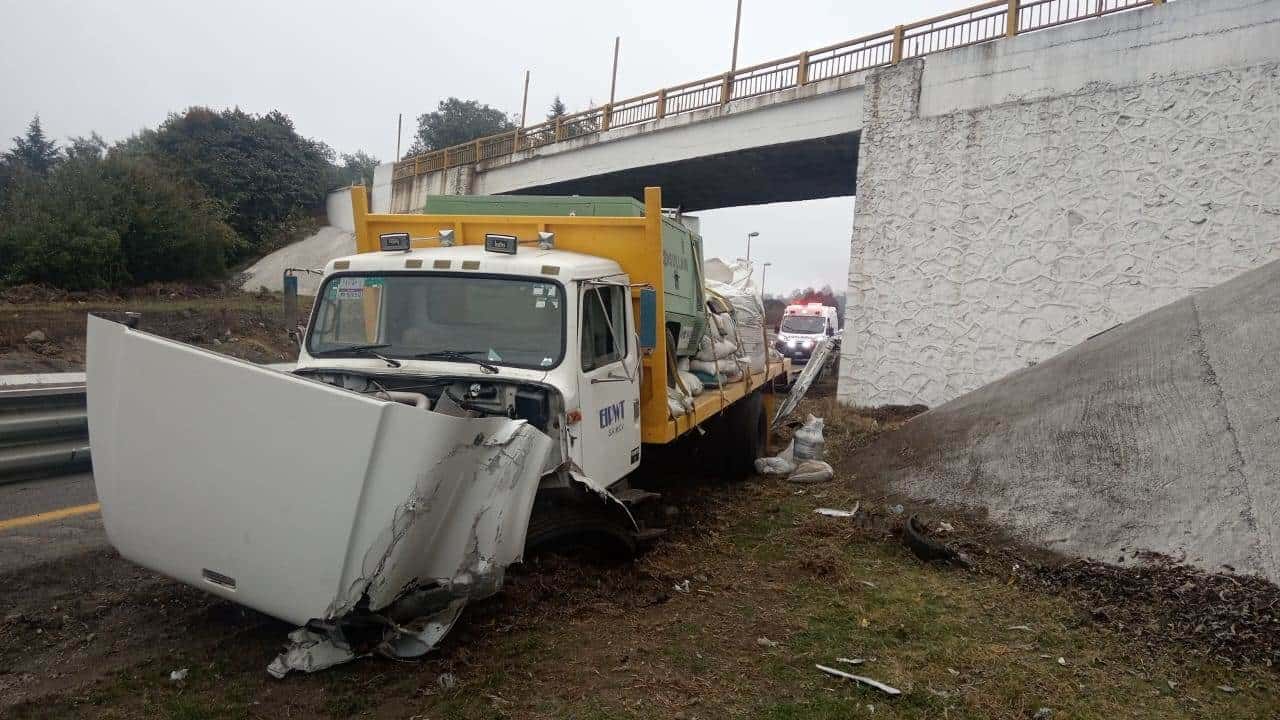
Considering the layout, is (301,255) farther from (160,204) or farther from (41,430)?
(41,430)

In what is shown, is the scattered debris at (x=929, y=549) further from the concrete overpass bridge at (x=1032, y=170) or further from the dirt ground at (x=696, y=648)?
the concrete overpass bridge at (x=1032, y=170)

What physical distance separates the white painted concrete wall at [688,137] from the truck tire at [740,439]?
6873 millimetres

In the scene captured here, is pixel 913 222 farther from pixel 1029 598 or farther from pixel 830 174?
pixel 1029 598

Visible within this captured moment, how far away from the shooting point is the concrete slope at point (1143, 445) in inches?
194

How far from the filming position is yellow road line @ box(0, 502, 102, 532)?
16.7ft

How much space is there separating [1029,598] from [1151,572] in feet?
2.30

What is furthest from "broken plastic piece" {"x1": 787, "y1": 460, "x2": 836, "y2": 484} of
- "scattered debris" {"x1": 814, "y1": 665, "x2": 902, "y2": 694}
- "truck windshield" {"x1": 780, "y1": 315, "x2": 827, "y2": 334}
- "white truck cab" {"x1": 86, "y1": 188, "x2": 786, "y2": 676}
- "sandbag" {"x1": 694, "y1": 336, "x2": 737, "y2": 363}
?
"truck windshield" {"x1": 780, "y1": 315, "x2": 827, "y2": 334}

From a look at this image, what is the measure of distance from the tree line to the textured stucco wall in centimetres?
1668

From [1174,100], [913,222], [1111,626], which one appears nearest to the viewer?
[1111,626]

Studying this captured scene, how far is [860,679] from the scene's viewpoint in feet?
12.2

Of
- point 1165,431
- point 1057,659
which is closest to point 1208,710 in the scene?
point 1057,659

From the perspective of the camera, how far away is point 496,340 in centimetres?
450

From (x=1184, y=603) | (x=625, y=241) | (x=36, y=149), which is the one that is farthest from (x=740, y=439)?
(x=36, y=149)

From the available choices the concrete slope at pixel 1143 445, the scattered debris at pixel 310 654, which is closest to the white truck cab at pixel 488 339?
the scattered debris at pixel 310 654
